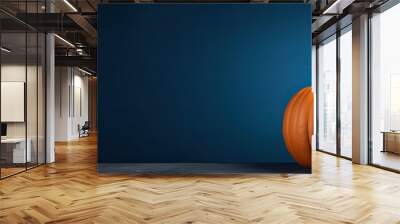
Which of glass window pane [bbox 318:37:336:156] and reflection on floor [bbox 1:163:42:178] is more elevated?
glass window pane [bbox 318:37:336:156]

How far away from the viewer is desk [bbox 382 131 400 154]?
8.12 m

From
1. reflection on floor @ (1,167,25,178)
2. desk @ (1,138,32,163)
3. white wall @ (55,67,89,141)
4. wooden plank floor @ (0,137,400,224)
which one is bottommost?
wooden plank floor @ (0,137,400,224)

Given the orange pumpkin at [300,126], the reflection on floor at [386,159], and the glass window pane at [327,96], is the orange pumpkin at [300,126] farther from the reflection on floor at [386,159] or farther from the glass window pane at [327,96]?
the glass window pane at [327,96]

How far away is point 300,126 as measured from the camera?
6.73 meters

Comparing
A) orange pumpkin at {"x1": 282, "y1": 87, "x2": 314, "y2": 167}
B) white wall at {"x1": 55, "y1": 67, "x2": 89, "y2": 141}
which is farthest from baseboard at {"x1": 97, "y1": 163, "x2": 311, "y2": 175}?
white wall at {"x1": 55, "y1": 67, "x2": 89, "y2": 141}

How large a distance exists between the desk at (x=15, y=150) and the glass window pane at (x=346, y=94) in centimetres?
703

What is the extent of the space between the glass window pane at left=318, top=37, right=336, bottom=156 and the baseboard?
3780mm

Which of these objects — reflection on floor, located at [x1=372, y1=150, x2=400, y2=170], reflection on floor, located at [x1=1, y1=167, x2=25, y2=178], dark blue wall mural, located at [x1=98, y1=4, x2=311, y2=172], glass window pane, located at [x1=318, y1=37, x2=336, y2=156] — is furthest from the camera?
glass window pane, located at [x1=318, y1=37, x2=336, y2=156]

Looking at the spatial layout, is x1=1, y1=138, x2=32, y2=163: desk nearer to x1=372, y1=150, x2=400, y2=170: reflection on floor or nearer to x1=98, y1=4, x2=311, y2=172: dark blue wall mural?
x1=98, y1=4, x2=311, y2=172: dark blue wall mural

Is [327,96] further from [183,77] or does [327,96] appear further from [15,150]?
[15,150]

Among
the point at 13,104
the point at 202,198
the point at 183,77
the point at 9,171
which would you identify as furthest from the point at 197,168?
the point at 13,104

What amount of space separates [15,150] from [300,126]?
17.2ft

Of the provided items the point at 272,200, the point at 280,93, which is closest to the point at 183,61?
the point at 280,93

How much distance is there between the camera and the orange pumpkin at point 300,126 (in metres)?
6.70
